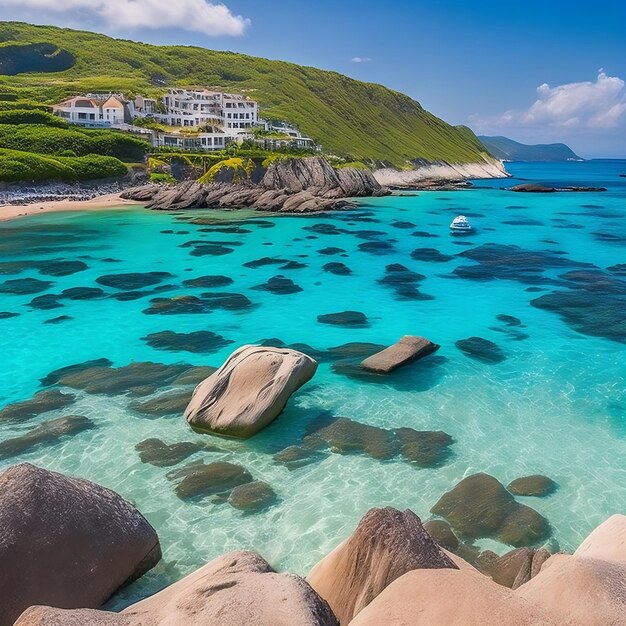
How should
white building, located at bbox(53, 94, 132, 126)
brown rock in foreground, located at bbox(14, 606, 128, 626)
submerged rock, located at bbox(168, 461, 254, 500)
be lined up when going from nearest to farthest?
brown rock in foreground, located at bbox(14, 606, 128, 626) → submerged rock, located at bbox(168, 461, 254, 500) → white building, located at bbox(53, 94, 132, 126)

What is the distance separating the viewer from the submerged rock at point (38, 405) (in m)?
17.8

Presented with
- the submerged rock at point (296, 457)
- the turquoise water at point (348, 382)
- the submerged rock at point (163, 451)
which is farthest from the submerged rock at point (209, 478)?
the submerged rock at point (296, 457)

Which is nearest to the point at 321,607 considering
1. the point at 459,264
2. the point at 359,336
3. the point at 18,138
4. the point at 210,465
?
the point at 210,465

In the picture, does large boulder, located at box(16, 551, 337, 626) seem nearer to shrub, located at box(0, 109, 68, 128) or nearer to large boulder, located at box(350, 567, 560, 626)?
large boulder, located at box(350, 567, 560, 626)

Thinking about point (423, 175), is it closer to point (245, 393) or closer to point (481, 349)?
point (481, 349)

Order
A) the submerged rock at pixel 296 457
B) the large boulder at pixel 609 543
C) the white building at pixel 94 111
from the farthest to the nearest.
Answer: the white building at pixel 94 111, the submerged rock at pixel 296 457, the large boulder at pixel 609 543

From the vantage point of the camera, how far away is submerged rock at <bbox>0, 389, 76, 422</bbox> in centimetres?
1784

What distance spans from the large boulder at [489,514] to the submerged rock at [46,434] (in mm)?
11196

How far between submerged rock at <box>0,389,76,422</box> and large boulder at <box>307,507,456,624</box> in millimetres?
13165

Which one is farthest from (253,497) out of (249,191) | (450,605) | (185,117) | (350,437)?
(185,117)

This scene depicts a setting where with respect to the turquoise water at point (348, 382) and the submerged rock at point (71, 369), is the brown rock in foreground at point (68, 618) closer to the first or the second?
the turquoise water at point (348, 382)

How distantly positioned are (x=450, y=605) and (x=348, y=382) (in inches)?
594

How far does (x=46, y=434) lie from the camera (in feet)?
54.1

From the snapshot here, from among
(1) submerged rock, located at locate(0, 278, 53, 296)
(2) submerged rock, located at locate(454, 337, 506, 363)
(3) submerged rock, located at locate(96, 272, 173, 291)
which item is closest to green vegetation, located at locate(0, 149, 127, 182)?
Answer: (1) submerged rock, located at locate(0, 278, 53, 296)
